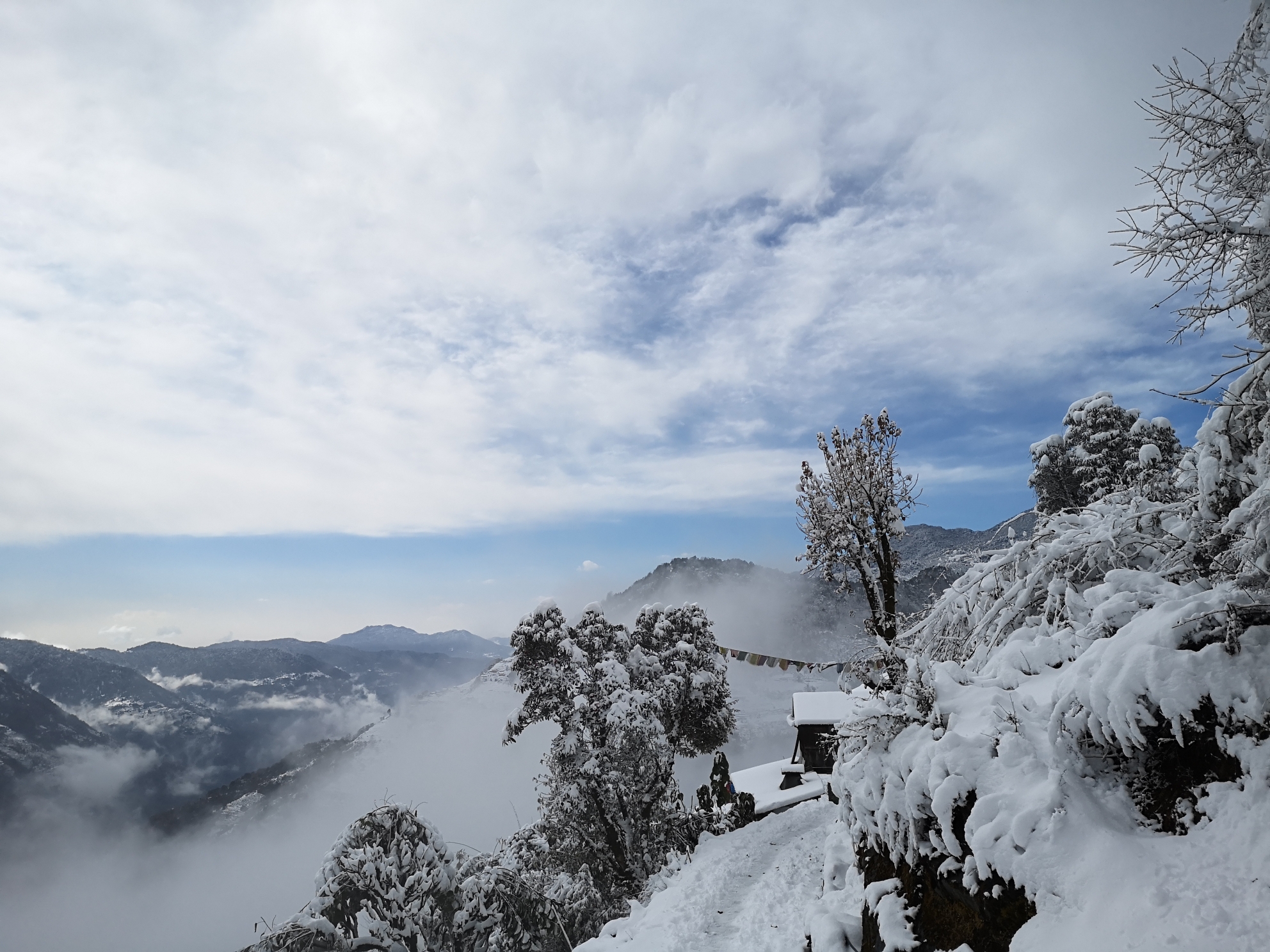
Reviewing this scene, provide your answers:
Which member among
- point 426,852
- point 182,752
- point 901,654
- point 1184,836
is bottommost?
point 182,752

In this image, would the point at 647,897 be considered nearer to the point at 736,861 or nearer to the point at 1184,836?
the point at 736,861

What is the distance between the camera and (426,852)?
9.46 metres

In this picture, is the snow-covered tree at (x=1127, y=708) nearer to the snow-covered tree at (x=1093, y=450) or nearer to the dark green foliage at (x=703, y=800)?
the dark green foliage at (x=703, y=800)

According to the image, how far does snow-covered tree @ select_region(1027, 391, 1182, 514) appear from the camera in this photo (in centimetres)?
1997

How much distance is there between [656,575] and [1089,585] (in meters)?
115

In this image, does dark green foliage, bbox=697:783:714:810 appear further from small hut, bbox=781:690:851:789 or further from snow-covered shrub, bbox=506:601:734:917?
small hut, bbox=781:690:851:789

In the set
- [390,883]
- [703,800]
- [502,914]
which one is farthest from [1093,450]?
[390,883]

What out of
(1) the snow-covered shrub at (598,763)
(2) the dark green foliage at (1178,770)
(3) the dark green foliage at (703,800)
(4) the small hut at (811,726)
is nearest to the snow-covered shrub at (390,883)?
(1) the snow-covered shrub at (598,763)

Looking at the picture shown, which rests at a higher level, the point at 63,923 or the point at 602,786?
the point at 602,786

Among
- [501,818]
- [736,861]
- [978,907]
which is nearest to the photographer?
[978,907]

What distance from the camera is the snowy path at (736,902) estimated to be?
9.04m

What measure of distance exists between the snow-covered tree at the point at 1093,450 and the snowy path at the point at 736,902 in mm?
14444

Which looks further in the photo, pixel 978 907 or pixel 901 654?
pixel 901 654

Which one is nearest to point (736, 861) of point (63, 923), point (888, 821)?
point (888, 821)
